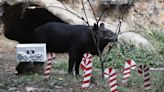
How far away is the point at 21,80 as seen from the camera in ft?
31.0

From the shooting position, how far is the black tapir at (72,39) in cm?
1129

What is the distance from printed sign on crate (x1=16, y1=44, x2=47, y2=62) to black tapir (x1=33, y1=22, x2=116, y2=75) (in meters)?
1.51

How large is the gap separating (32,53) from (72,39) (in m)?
1.92

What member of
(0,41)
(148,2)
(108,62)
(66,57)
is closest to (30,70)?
(108,62)

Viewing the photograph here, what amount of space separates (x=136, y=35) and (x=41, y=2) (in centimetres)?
376

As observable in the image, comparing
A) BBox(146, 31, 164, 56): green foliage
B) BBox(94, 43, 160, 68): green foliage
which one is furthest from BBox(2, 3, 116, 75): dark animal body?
BBox(146, 31, 164, 56): green foliage

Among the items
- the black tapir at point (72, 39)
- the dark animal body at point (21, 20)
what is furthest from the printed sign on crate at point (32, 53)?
the dark animal body at point (21, 20)

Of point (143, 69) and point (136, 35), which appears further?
point (136, 35)

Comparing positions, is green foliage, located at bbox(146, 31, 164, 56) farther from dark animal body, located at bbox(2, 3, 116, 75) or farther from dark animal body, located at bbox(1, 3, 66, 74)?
dark animal body, located at bbox(2, 3, 116, 75)

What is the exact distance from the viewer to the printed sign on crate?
988 cm

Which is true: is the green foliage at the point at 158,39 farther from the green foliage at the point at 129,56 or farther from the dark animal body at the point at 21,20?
the dark animal body at the point at 21,20

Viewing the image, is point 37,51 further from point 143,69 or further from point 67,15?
point 67,15

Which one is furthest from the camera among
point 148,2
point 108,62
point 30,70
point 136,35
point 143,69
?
point 148,2

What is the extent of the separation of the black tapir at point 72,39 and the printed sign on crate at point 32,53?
151 centimetres
